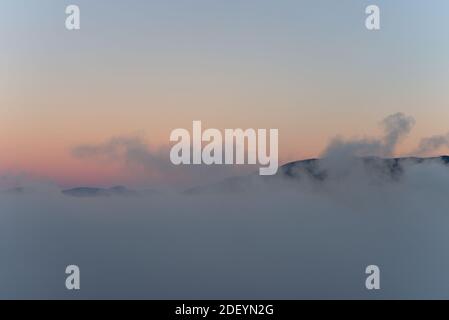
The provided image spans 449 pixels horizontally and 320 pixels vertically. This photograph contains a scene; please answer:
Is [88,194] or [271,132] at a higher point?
[271,132]
